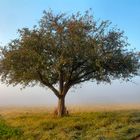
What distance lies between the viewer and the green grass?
39719mm

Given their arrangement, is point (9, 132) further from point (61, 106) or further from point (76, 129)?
point (61, 106)

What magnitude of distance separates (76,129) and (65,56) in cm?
1294

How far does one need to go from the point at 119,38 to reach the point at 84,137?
885 inches

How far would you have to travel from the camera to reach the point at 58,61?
55062 mm

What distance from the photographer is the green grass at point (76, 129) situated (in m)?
39.7

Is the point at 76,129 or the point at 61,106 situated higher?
the point at 61,106

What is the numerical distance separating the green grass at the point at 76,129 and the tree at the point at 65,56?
6.98 meters

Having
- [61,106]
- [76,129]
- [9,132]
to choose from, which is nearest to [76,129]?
[76,129]

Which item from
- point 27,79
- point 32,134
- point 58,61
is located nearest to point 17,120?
point 27,79

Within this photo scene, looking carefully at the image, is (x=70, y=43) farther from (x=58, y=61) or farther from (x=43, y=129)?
(x=43, y=129)

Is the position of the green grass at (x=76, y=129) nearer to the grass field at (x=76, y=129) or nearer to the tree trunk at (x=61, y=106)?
the grass field at (x=76, y=129)

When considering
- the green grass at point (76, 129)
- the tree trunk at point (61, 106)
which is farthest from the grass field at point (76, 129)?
the tree trunk at point (61, 106)

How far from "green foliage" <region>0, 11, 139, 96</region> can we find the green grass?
280 inches

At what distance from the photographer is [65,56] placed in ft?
182
